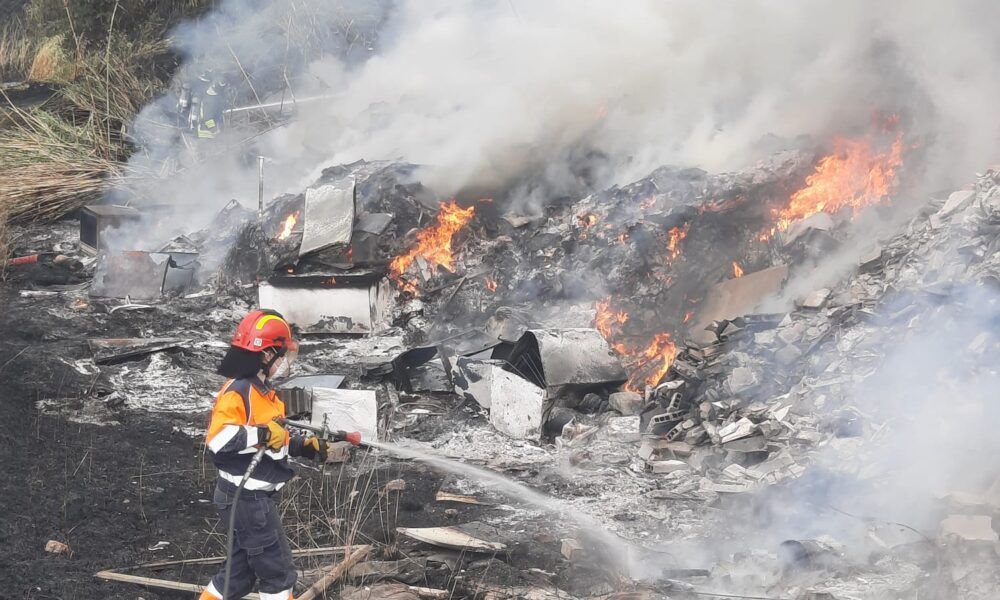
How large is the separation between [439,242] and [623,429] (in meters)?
5.12

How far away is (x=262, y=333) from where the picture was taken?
4.38 m

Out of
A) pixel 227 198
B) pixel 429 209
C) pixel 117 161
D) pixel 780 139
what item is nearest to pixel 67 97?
pixel 117 161

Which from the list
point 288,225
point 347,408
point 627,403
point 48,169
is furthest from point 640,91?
point 48,169

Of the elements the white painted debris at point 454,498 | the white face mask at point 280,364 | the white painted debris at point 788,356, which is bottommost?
the white painted debris at point 454,498

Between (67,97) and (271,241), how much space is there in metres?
7.24

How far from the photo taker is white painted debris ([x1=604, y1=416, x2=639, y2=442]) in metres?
8.06

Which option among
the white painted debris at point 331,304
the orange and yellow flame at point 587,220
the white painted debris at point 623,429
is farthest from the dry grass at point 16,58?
the white painted debris at point 623,429

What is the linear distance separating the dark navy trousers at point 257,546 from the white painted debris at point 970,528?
3612 mm

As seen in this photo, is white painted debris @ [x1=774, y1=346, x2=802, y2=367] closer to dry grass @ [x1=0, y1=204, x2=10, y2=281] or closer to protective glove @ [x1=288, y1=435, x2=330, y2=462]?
protective glove @ [x1=288, y1=435, x2=330, y2=462]

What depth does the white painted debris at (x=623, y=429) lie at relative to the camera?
806cm

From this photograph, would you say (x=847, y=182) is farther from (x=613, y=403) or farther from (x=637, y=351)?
(x=613, y=403)

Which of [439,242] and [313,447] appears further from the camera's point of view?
[439,242]

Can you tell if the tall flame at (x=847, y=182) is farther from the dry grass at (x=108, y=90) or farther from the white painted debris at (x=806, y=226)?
the dry grass at (x=108, y=90)

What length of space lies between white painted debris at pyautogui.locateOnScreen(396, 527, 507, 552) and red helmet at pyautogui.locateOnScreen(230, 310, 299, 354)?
76.7 inches
